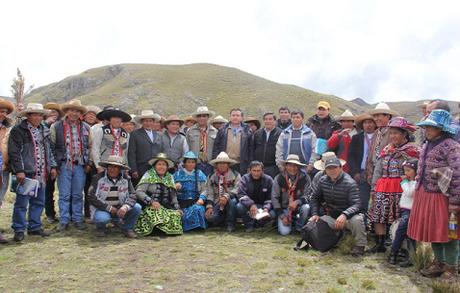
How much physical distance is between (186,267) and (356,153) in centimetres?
442

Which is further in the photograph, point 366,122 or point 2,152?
point 366,122

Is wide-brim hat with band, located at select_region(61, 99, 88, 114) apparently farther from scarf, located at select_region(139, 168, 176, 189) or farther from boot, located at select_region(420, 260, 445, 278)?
boot, located at select_region(420, 260, 445, 278)

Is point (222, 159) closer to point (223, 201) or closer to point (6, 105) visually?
point (223, 201)

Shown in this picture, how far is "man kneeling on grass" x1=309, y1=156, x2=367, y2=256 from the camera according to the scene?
6.75 meters

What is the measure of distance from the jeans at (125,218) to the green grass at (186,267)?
0.93 feet

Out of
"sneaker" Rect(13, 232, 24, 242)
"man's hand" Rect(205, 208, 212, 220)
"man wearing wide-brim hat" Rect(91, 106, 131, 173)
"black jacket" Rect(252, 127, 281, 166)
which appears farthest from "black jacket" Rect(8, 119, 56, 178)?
"black jacket" Rect(252, 127, 281, 166)

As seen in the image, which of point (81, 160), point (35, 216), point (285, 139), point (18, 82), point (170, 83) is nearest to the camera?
point (35, 216)

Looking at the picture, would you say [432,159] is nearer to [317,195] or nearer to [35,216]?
[317,195]

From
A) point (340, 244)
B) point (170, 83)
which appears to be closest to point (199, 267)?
point (340, 244)

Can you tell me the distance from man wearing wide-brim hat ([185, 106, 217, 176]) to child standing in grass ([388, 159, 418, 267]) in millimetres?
4777

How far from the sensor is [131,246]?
710 cm

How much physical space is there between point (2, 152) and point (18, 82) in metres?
6.75

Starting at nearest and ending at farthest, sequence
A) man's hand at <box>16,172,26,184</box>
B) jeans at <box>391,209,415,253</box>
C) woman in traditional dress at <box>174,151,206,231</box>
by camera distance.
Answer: jeans at <box>391,209,415,253</box> < man's hand at <box>16,172,26,184</box> < woman in traditional dress at <box>174,151,206,231</box>

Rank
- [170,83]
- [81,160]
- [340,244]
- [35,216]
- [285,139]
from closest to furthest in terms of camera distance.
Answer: [340,244], [35,216], [81,160], [285,139], [170,83]
